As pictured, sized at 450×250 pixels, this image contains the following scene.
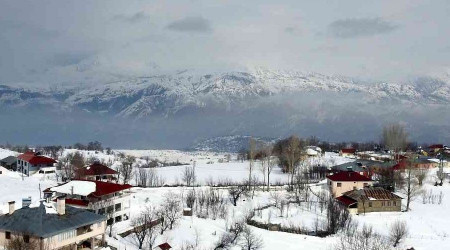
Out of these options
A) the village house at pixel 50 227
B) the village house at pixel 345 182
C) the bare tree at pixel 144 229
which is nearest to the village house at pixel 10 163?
the bare tree at pixel 144 229

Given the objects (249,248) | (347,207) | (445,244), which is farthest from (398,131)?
(249,248)

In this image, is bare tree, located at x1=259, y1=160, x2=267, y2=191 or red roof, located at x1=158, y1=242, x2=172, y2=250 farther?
bare tree, located at x1=259, y1=160, x2=267, y2=191

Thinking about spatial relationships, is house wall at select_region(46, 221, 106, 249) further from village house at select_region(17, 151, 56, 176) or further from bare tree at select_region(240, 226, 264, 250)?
village house at select_region(17, 151, 56, 176)

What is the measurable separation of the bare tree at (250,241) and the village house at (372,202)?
18005mm

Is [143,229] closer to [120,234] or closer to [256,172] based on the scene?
[120,234]

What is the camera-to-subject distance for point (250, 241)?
1741 inches

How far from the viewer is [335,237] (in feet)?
159

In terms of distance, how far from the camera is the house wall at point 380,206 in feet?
196

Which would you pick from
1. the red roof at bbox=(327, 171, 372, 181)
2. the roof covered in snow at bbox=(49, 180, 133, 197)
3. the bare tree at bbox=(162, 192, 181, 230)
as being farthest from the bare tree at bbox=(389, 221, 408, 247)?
the roof covered in snow at bbox=(49, 180, 133, 197)

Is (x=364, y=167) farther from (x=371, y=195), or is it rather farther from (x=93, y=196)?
(x=93, y=196)

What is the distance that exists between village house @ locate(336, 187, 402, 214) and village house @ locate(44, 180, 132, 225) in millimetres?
26884

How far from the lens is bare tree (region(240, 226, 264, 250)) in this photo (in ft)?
144

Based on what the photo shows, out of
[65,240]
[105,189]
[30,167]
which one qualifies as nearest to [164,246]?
[65,240]

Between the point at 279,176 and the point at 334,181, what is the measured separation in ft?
67.4
